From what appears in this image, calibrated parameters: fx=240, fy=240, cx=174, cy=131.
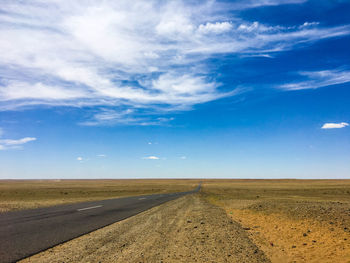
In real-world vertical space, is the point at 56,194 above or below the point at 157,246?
below

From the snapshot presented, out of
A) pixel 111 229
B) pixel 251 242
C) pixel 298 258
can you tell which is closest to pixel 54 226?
pixel 111 229

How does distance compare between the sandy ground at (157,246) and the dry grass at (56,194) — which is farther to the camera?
the dry grass at (56,194)

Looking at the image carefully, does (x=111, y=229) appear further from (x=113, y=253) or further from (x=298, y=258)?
(x=298, y=258)

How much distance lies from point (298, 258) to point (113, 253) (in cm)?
528

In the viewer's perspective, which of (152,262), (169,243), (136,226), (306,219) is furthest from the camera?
(306,219)

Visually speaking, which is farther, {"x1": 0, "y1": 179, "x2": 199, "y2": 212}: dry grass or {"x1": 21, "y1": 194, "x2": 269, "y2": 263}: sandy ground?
{"x1": 0, "y1": 179, "x2": 199, "y2": 212}: dry grass

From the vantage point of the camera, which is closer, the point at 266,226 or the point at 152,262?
the point at 152,262

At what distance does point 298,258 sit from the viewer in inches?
272

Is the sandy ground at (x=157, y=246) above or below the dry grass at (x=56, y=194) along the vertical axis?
above

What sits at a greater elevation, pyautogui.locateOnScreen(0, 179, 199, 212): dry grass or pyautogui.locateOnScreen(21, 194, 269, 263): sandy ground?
pyautogui.locateOnScreen(21, 194, 269, 263): sandy ground

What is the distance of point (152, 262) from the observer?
19.7ft

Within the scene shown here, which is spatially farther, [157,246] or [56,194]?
[56,194]

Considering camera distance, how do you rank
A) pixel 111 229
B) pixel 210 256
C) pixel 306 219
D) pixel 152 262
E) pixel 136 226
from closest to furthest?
pixel 152 262
pixel 210 256
pixel 111 229
pixel 136 226
pixel 306 219

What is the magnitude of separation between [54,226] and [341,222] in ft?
42.0
